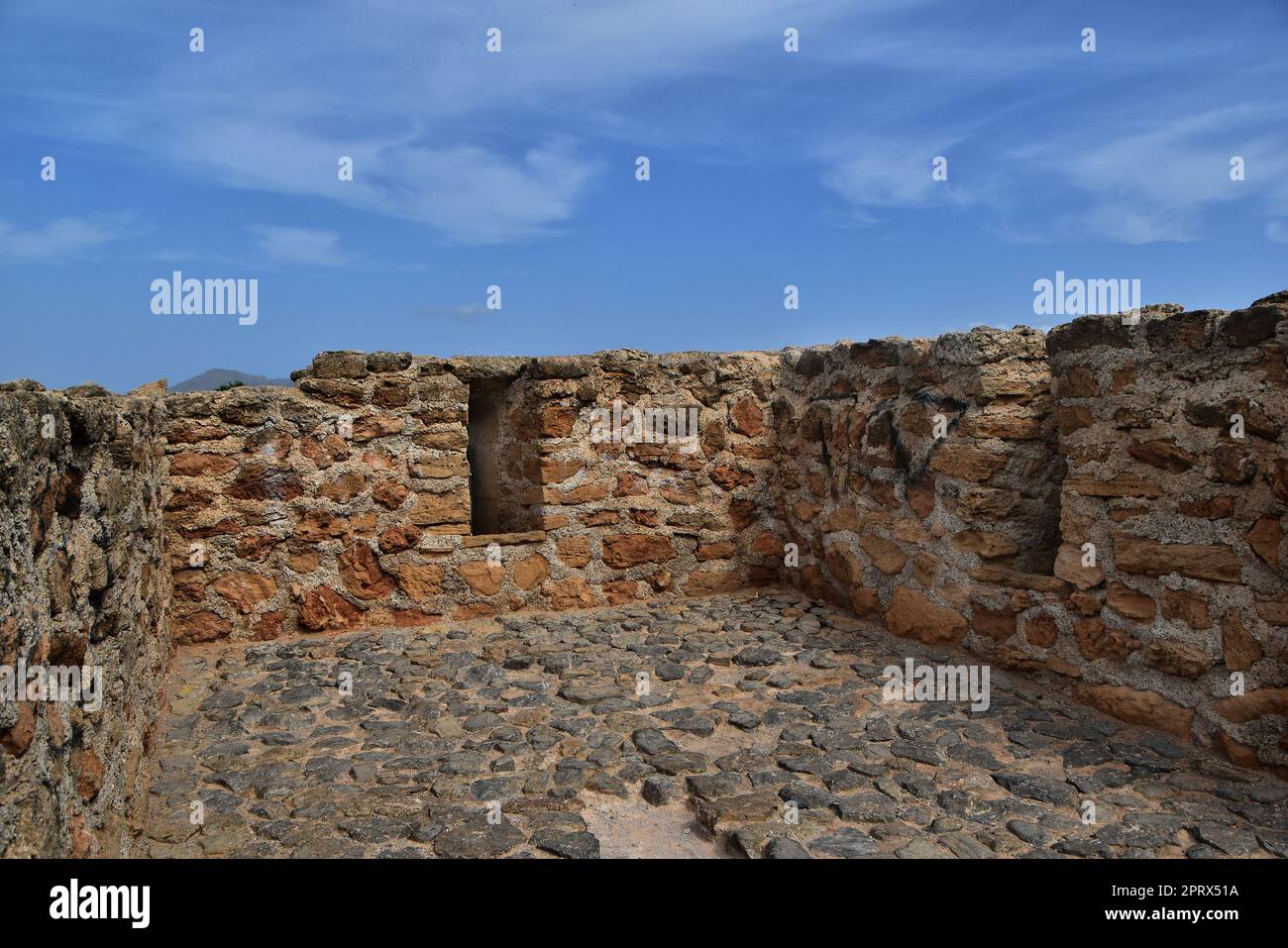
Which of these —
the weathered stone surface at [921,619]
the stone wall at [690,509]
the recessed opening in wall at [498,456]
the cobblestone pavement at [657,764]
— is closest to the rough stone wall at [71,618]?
the stone wall at [690,509]

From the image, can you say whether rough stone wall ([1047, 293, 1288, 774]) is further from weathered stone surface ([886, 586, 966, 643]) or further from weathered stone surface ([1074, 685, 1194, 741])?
weathered stone surface ([886, 586, 966, 643])

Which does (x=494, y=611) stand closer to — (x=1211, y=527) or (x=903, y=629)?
(x=903, y=629)

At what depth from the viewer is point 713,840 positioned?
2688 mm

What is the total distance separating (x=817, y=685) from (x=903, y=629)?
0.80 metres

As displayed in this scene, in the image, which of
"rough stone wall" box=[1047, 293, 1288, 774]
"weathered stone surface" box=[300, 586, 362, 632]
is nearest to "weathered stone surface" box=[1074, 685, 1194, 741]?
"rough stone wall" box=[1047, 293, 1288, 774]

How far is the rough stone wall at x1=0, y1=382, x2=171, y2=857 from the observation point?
1.64 m

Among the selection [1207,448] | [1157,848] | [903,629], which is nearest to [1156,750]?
[1157,848]

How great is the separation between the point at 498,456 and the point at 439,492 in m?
0.61

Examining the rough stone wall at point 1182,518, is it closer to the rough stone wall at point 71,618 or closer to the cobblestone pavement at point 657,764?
the cobblestone pavement at point 657,764

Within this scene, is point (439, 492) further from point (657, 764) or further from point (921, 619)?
point (921, 619)

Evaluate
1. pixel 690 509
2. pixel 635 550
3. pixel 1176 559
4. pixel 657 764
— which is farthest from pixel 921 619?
pixel 657 764

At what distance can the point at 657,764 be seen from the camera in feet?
10.4

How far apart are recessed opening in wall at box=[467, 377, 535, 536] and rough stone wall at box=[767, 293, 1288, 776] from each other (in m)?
1.89

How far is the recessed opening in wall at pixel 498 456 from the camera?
5.47 meters
